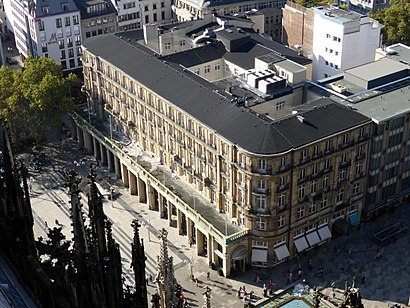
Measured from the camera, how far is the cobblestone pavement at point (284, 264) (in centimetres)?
11706

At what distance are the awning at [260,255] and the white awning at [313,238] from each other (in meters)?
9.07

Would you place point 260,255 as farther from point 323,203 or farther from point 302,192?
point 323,203

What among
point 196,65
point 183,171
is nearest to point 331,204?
point 183,171

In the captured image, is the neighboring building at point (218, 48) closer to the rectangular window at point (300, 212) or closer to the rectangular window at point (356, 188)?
the rectangular window at point (356, 188)

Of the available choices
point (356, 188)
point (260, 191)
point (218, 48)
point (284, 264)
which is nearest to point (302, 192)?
point (260, 191)

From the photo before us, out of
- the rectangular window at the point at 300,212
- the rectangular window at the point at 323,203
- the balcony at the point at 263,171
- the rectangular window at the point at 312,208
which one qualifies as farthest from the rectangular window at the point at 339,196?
Answer: the balcony at the point at 263,171

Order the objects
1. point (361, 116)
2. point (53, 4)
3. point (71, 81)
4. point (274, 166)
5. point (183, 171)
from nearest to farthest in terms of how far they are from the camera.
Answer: point (274, 166), point (361, 116), point (183, 171), point (71, 81), point (53, 4)

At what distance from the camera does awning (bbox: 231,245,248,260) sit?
12044 centimetres

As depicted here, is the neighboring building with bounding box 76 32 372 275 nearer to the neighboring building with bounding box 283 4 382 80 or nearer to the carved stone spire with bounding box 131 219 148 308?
the neighboring building with bounding box 283 4 382 80

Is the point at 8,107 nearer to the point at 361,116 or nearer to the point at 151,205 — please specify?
the point at 151,205

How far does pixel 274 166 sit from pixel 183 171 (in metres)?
26.4

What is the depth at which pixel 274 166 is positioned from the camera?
113812 millimetres

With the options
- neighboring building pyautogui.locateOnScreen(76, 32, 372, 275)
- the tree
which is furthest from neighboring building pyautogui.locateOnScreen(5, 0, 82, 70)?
the tree

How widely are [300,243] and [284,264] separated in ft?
15.8
